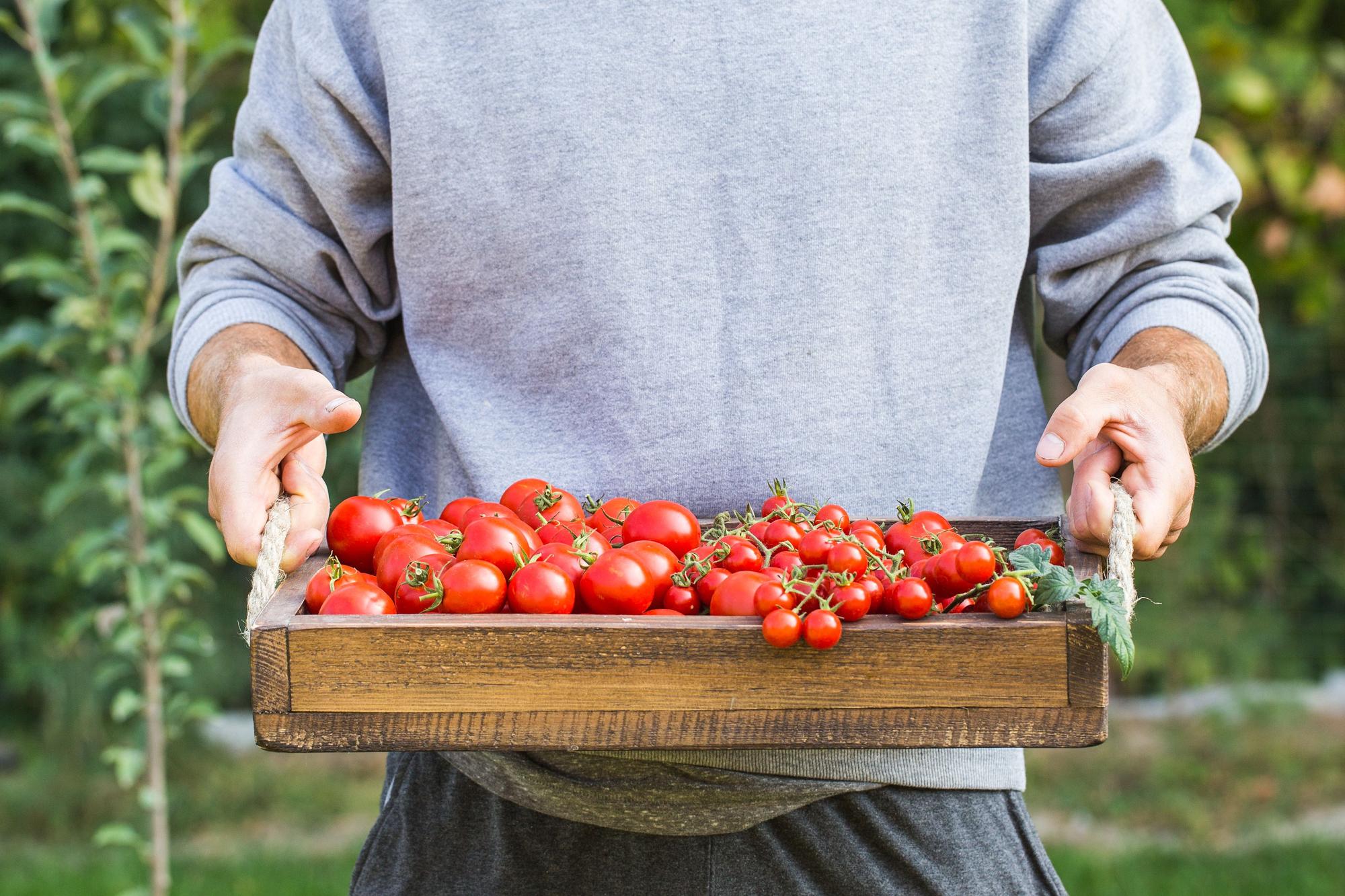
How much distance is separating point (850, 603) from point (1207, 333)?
649 mm

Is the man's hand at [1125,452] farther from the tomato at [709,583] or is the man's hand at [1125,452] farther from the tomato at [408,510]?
the tomato at [408,510]

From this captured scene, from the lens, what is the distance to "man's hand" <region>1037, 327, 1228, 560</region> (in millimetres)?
1166

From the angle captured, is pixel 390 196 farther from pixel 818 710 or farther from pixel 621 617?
pixel 818 710

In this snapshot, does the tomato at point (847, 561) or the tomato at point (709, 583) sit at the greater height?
the tomato at point (847, 561)

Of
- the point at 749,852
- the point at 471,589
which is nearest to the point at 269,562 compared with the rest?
the point at 471,589

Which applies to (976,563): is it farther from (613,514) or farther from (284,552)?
(284,552)

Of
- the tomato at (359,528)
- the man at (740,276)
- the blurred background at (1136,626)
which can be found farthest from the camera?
the blurred background at (1136,626)

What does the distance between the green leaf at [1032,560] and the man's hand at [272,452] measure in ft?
1.83

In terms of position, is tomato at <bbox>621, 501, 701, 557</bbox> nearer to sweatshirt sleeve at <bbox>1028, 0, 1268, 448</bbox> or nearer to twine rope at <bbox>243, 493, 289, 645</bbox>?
twine rope at <bbox>243, 493, 289, 645</bbox>

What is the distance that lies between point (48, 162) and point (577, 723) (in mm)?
3983

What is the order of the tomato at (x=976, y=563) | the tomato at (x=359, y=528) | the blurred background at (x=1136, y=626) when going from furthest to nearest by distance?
1. the blurred background at (x=1136, y=626)
2. the tomato at (x=359, y=528)
3. the tomato at (x=976, y=563)

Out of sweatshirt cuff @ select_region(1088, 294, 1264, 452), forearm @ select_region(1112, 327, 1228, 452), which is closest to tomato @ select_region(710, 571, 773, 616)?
forearm @ select_region(1112, 327, 1228, 452)

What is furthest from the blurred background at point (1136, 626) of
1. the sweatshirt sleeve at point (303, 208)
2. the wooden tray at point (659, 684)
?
the wooden tray at point (659, 684)

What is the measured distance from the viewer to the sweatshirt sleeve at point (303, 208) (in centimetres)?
153
